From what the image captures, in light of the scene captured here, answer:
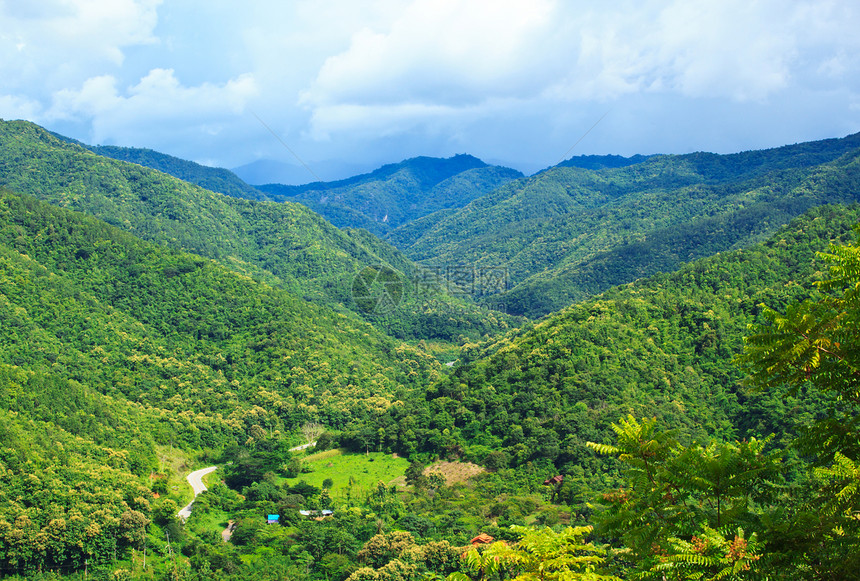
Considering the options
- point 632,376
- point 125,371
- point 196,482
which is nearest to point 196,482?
point 196,482

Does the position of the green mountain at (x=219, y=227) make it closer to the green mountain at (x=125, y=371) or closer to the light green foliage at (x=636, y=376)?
the green mountain at (x=125, y=371)

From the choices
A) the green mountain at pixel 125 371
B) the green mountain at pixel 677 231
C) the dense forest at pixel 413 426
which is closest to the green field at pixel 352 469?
the dense forest at pixel 413 426

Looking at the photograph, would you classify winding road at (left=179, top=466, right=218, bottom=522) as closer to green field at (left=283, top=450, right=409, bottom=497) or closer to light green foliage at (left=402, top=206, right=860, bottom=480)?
green field at (left=283, top=450, right=409, bottom=497)

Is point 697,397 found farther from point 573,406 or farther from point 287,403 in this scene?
point 287,403

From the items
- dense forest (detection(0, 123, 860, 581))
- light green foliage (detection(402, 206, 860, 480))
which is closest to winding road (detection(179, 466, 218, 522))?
dense forest (detection(0, 123, 860, 581))

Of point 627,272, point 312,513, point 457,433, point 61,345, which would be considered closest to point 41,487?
point 312,513
